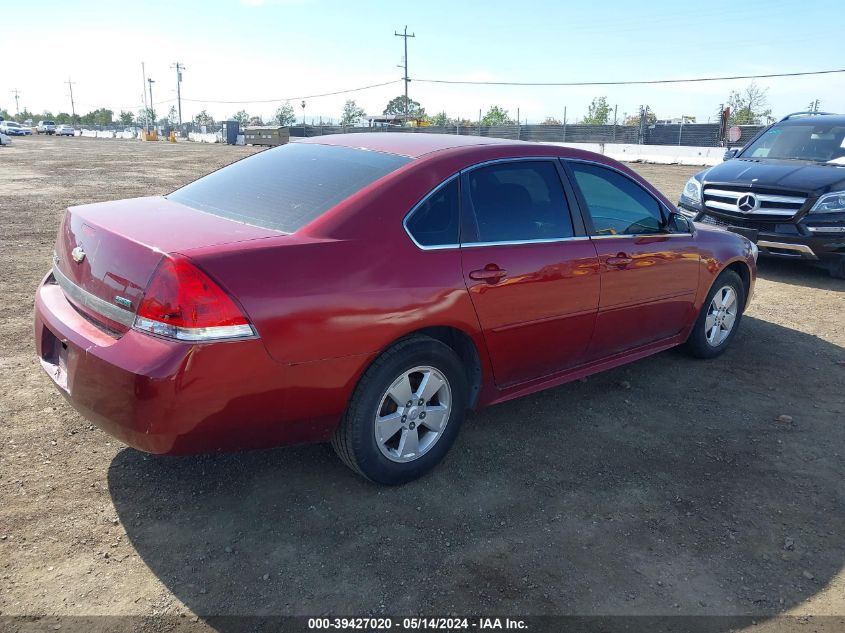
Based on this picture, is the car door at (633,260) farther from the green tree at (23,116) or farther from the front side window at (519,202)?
the green tree at (23,116)

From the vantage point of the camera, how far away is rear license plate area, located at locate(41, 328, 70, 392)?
2.95 m

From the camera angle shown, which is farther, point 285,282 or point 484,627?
point 285,282

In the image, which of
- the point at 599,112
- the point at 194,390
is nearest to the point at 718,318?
the point at 194,390

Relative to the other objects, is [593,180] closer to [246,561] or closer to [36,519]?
[246,561]

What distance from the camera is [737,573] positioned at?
110 inches

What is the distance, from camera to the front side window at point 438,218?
10.4ft

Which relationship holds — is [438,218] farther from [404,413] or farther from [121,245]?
[121,245]

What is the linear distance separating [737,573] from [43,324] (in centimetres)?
336

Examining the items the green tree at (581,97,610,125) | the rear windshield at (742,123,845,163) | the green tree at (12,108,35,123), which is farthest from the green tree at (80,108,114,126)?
the rear windshield at (742,123,845,163)

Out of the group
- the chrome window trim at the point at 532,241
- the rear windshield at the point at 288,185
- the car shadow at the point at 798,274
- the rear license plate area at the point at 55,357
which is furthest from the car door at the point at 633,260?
the car shadow at the point at 798,274

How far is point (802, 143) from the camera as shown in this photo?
8.73 m

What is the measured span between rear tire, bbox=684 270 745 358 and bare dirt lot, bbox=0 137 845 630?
68 centimetres

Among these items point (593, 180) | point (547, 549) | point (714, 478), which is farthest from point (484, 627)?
point (593, 180)

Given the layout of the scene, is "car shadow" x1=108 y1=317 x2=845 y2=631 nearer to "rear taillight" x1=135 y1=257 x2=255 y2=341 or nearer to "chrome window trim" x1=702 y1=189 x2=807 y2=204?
"rear taillight" x1=135 y1=257 x2=255 y2=341
